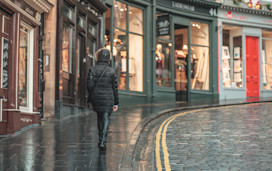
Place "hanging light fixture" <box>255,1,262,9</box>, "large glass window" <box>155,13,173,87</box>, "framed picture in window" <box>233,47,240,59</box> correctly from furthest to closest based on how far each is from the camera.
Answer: "hanging light fixture" <box>255,1,262,9</box> → "framed picture in window" <box>233,47,240,59</box> → "large glass window" <box>155,13,173,87</box>

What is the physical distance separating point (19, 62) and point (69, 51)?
3802mm

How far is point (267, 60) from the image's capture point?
2722cm

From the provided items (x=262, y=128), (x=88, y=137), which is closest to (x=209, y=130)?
(x=262, y=128)

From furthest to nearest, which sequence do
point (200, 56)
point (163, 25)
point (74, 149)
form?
point (200, 56) < point (163, 25) < point (74, 149)

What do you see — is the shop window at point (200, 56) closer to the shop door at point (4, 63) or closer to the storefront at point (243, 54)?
the storefront at point (243, 54)

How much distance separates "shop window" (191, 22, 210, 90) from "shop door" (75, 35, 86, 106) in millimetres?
9504

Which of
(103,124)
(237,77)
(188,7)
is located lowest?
(103,124)

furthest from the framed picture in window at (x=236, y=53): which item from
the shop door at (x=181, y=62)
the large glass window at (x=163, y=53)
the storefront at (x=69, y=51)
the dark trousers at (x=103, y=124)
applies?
the dark trousers at (x=103, y=124)

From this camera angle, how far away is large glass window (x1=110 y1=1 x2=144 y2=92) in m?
19.5

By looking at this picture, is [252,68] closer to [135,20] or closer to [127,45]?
[135,20]

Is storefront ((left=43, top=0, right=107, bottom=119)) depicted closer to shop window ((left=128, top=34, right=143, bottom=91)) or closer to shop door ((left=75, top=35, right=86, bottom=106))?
shop door ((left=75, top=35, right=86, bottom=106))

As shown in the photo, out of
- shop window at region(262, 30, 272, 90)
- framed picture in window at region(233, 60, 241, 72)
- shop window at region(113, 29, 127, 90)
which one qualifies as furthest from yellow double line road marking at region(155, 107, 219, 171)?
shop window at region(262, 30, 272, 90)

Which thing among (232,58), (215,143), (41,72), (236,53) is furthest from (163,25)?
(215,143)

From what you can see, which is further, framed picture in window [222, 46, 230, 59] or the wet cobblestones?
framed picture in window [222, 46, 230, 59]
